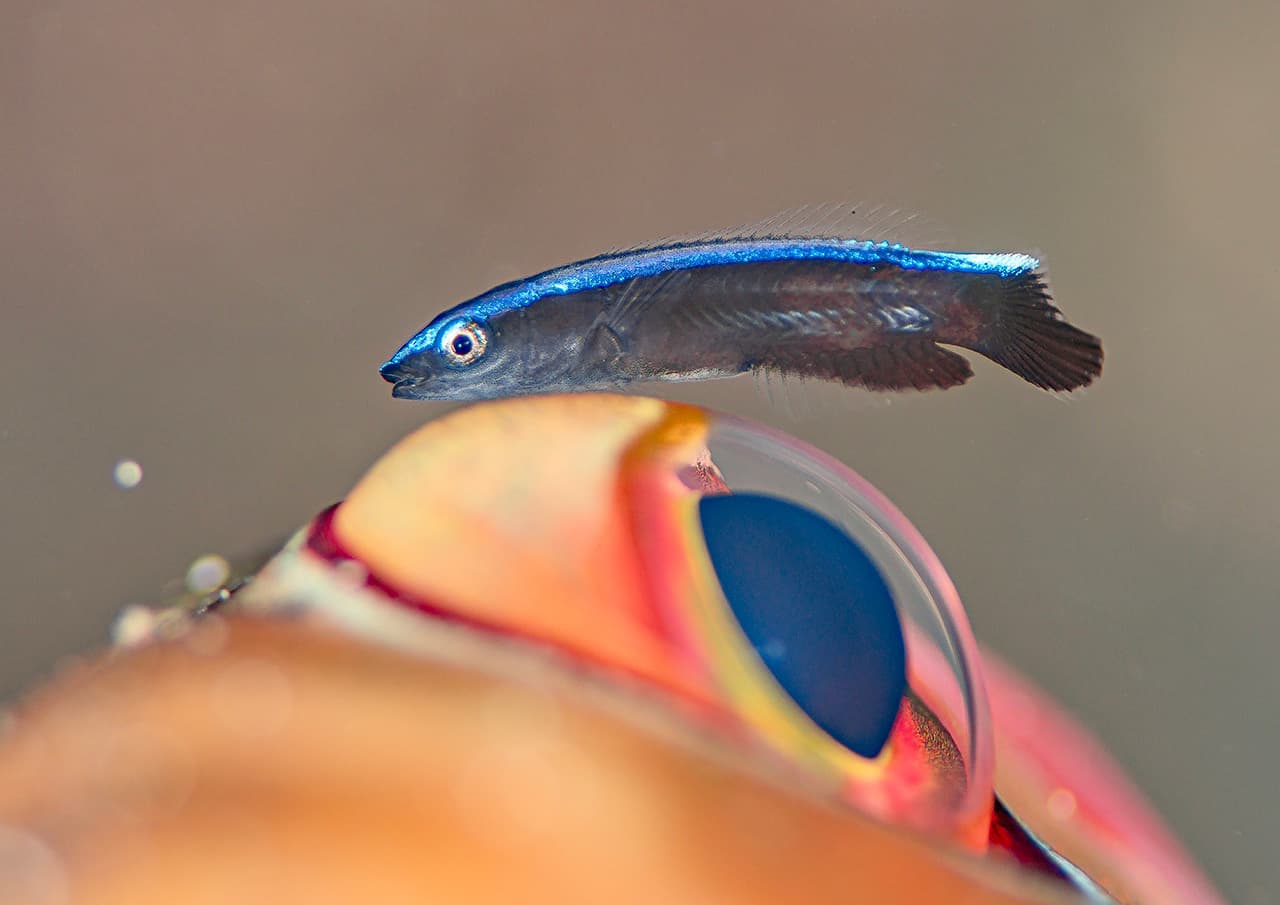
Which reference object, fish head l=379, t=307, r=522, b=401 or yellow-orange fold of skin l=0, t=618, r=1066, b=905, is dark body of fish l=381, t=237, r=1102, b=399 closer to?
fish head l=379, t=307, r=522, b=401

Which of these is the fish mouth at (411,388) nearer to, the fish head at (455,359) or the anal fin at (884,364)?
the fish head at (455,359)

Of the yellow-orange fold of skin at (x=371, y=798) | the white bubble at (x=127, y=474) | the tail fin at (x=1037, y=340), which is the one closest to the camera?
the yellow-orange fold of skin at (x=371, y=798)

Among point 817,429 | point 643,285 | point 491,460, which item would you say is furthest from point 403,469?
point 817,429

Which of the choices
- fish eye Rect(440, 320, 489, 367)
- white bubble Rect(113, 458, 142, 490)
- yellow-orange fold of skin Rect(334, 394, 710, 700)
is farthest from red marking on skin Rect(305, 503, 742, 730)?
white bubble Rect(113, 458, 142, 490)

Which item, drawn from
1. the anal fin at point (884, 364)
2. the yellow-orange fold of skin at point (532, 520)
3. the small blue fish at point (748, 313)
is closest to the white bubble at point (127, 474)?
the small blue fish at point (748, 313)

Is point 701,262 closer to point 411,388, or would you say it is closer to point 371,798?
point 411,388
